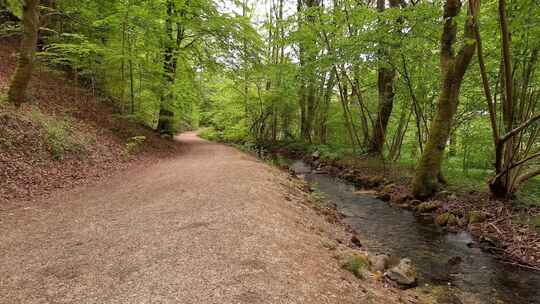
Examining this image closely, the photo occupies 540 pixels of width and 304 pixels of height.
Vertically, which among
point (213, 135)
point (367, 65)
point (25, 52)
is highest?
point (367, 65)

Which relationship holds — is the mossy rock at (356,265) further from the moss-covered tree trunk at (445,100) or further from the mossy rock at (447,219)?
the moss-covered tree trunk at (445,100)

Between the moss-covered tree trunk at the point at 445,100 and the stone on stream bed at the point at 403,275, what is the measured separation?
189 inches

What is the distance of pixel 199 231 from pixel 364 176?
9555 mm

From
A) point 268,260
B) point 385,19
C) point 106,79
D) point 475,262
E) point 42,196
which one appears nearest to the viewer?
point 268,260

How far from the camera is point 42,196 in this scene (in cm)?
600

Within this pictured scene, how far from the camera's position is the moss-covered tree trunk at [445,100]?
7812 millimetres

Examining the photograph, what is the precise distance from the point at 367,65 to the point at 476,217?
5973mm

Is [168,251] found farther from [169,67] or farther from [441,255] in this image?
[169,67]

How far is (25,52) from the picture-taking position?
7.76 meters

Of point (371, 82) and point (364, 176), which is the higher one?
point (371, 82)

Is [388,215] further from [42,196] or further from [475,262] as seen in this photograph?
[42,196]

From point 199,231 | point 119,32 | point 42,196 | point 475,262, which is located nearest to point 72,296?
point 199,231

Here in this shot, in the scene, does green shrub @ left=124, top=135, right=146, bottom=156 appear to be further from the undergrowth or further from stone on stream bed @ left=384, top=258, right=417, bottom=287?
stone on stream bed @ left=384, top=258, right=417, bottom=287

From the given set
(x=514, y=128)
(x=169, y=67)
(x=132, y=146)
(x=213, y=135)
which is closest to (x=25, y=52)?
(x=132, y=146)
